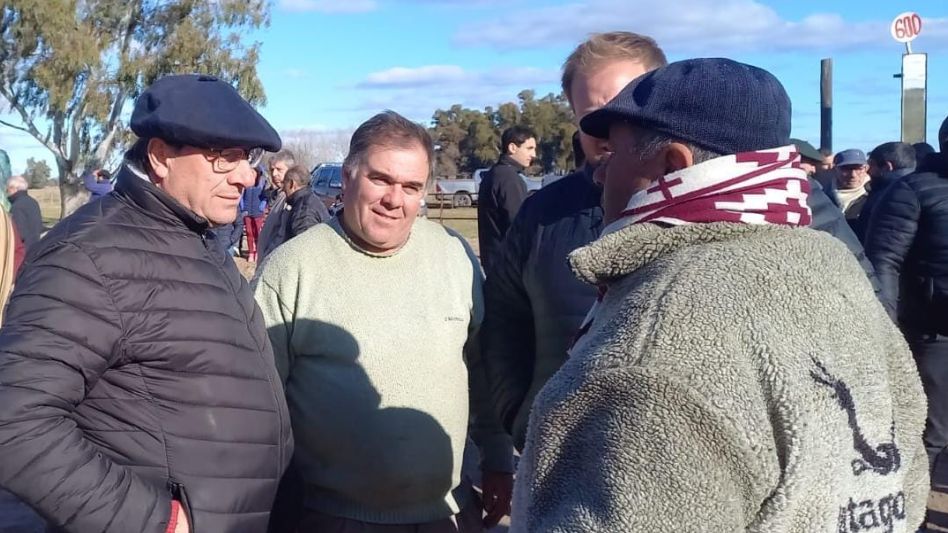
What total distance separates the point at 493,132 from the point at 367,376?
156ft

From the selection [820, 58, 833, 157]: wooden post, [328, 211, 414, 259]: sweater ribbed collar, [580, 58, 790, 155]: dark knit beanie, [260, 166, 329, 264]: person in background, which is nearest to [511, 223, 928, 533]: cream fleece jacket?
[580, 58, 790, 155]: dark knit beanie

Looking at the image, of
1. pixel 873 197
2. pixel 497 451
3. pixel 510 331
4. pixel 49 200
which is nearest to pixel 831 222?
pixel 510 331

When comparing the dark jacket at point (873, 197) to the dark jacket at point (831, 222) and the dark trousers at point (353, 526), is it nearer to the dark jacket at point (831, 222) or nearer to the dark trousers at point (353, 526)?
the dark jacket at point (831, 222)

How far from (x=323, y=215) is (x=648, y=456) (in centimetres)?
574

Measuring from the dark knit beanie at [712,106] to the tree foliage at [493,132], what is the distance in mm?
44256

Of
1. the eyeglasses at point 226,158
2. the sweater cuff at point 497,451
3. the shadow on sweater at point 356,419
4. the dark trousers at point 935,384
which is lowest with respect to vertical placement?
the dark trousers at point 935,384

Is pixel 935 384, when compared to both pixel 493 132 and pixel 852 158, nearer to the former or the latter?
pixel 852 158

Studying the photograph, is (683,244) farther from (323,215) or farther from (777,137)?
(323,215)

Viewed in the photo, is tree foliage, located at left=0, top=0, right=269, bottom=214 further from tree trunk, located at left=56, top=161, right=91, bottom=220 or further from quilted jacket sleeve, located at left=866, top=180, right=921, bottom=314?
quilted jacket sleeve, located at left=866, top=180, right=921, bottom=314

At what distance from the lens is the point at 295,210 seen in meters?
6.47

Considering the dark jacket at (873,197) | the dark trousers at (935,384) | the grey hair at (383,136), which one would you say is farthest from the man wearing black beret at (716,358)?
the dark jacket at (873,197)

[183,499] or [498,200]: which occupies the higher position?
[498,200]

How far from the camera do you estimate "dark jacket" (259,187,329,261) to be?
20.9ft

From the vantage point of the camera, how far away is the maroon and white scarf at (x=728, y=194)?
1210 mm
